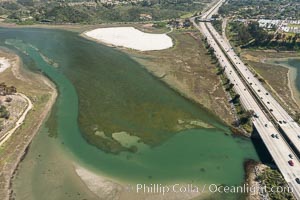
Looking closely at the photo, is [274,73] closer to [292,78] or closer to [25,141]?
[292,78]

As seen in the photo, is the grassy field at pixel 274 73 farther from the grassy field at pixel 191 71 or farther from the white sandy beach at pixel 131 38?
the white sandy beach at pixel 131 38

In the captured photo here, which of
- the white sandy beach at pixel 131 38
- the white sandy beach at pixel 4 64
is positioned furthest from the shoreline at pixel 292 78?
the white sandy beach at pixel 4 64

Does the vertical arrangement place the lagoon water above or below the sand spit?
above

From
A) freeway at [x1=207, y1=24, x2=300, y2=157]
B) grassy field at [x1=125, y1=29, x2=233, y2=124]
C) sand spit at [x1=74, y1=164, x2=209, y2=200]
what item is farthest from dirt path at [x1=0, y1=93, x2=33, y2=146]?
freeway at [x1=207, y1=24, x2=300, y2=157]

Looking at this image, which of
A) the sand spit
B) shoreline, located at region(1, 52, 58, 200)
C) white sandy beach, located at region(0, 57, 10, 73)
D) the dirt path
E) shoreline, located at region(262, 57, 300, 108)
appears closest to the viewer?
the sand spit

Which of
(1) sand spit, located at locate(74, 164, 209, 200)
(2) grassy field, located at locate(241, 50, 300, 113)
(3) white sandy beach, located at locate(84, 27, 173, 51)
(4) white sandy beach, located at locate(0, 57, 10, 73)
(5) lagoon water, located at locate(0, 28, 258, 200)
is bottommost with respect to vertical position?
(1) sand spit, located at locate(74, 164, 209, 200)

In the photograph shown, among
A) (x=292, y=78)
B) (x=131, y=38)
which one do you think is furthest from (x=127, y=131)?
(x=131, y=38)

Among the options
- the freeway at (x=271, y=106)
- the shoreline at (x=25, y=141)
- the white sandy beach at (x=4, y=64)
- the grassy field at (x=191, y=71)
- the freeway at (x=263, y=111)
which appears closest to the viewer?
the shoreline at (x=25, y=141)

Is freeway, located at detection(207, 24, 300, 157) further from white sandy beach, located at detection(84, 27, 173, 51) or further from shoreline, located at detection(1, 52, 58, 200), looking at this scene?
shoreline, located at detection(1, 52, 58, 200)
